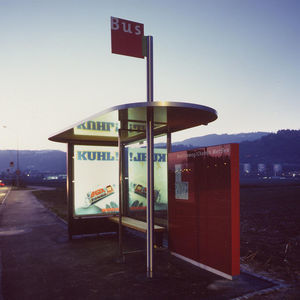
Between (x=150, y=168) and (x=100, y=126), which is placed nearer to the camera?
(x=150, y=168)

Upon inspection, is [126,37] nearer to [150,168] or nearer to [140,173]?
[150,168]

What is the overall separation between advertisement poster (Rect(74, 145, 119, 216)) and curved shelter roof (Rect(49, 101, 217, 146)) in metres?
0.81

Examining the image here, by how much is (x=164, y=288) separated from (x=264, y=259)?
2637 mm

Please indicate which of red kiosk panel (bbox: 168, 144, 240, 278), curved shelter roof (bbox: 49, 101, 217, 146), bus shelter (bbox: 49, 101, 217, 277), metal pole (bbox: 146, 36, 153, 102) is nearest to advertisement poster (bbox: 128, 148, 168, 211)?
bus shelter (bbox: 49, 101, 217, 277)

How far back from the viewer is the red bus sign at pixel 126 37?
5.26 metres

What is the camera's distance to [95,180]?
336 inches

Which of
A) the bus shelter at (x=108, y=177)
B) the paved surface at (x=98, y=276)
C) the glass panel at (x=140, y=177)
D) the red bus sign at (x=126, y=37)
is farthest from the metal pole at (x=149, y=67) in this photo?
the paved surface at (x=98, y=276)

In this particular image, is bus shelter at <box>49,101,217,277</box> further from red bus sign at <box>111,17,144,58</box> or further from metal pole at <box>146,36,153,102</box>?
red bus sign at <box>111,17,144,58</box>

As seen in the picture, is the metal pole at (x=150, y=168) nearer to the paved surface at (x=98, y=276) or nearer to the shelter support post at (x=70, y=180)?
the paved surface at (x=98, y=276)

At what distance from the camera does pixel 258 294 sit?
4.12 m

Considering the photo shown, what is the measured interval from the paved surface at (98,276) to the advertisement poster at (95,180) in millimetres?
1084

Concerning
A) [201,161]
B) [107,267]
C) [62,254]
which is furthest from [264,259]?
[62,254]

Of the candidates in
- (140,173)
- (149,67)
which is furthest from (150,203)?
(140,173)

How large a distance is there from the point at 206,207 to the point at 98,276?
2.18 m
